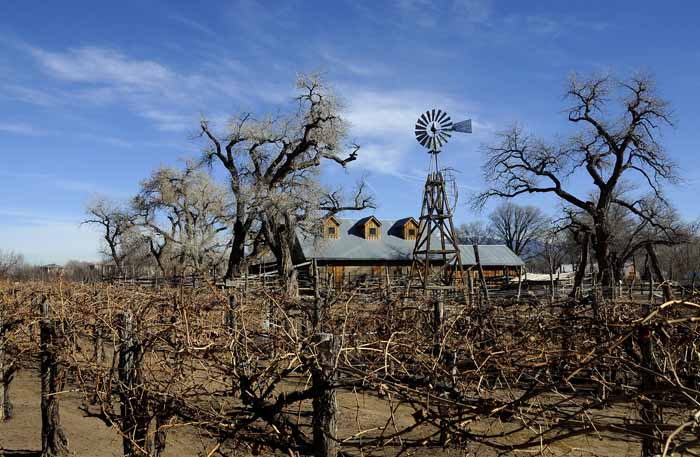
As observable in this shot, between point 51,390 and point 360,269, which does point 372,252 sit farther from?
point 51,390

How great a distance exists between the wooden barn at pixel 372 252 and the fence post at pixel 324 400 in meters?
38.1

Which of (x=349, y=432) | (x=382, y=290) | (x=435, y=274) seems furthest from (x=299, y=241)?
(x=349, y=432)

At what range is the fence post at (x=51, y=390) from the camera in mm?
7516

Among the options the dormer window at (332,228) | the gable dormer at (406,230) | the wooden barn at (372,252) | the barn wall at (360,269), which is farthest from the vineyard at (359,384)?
the gable dormer at (406,230)

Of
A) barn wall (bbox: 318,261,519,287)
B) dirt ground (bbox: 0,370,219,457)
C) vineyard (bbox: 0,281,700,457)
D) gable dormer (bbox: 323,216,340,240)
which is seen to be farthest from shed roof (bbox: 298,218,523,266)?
vineyard (bbox: 0,281,700,457)

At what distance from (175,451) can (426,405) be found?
6318mm

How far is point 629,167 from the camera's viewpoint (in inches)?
1414

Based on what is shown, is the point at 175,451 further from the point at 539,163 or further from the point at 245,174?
the point at 539,163

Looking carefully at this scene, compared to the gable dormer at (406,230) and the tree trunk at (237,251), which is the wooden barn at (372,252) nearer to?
the gable dormer at (406,230)

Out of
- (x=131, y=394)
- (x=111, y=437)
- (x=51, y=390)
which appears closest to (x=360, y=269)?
(x=111, y=437)

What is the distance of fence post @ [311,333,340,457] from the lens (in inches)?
142

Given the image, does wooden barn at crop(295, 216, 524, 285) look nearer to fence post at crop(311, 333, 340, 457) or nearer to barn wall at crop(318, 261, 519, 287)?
barn wall at crop(318, 261, 519, 287)

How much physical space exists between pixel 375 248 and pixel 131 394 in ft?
134

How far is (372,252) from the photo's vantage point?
4612 cm
